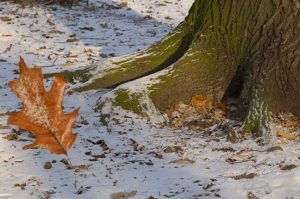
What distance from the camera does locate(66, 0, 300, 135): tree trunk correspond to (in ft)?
17.2

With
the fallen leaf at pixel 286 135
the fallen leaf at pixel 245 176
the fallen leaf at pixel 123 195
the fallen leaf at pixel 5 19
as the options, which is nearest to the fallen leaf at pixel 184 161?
the fallen leaf at pixel 245 176

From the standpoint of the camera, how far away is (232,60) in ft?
18.9

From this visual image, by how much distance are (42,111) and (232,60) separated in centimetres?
284

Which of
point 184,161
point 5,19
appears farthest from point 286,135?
point 5,19

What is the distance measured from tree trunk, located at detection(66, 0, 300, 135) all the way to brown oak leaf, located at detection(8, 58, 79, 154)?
6.79 feet

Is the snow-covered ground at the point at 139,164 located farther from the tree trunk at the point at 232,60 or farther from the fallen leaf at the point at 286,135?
the tree trunk at the point at 232,60

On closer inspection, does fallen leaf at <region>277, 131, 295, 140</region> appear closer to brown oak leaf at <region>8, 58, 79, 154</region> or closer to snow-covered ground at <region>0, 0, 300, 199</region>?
snow-covered ground at <region>0, 0, 300, 199</region>

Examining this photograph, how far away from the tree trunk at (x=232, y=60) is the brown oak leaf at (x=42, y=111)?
2068 millimetres

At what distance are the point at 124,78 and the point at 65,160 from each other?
2098mm

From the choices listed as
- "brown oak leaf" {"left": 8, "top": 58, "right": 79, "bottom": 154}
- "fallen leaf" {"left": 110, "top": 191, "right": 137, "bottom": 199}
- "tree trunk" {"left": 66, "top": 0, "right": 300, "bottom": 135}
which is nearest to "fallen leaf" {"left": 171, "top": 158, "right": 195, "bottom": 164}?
"fallen leaf" {"left": 110, "top": 191, "right": 137, "bottom": 199}

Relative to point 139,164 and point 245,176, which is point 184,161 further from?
point 245,176

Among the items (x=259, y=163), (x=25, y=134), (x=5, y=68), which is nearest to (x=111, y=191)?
(x=259, y=163)

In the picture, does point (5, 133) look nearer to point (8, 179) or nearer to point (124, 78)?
point (8, 179)

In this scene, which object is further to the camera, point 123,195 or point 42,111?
point 123,195
